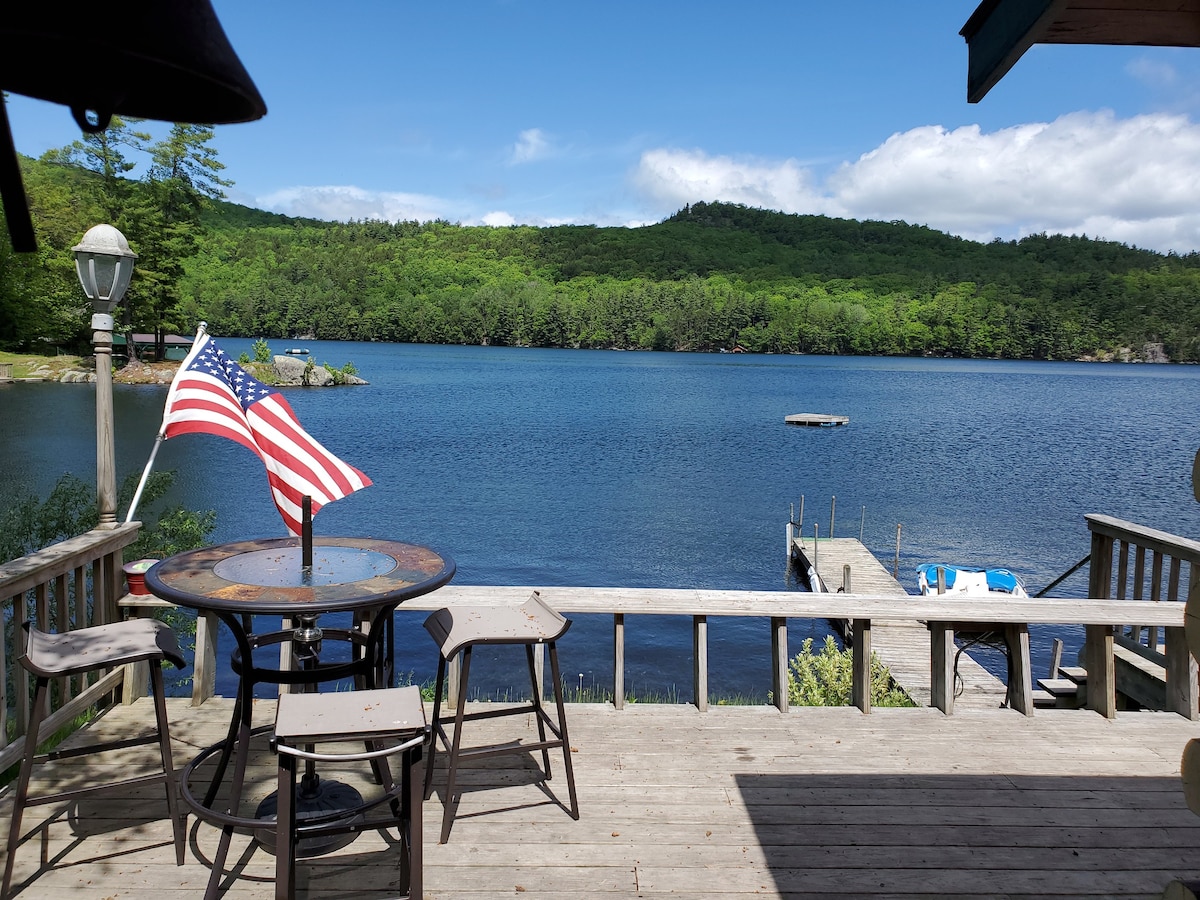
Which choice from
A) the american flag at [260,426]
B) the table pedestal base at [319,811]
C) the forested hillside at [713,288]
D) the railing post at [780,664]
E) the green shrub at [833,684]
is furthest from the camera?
the forested hillside at [713,288]

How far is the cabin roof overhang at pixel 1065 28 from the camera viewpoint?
70.5 inches

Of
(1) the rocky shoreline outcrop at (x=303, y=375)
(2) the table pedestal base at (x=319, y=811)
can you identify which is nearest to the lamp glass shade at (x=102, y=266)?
(2) the table pedestal base at (x=319, y=811)

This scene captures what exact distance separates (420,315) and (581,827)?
109m

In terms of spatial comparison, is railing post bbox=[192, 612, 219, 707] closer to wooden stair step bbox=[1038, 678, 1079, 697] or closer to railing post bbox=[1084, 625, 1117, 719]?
railing post bbox=[1084, 625, 1117, 719]

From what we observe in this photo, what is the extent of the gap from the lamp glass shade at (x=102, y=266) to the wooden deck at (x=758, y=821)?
2.22 m

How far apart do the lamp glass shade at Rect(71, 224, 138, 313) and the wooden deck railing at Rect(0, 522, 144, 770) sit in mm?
1363

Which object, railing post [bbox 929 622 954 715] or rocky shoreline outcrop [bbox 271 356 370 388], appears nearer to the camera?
railing post [bbox 929 622 954 715]

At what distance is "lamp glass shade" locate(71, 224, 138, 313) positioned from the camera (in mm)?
4812

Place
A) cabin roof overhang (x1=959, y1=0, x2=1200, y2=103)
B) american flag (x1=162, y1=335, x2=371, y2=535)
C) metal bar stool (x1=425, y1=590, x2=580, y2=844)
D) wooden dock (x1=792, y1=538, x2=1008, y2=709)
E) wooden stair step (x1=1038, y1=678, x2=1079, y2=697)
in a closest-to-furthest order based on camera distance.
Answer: cabin roof overhang (x1=959, y1=0, x2=1200, y2=103), metal bar stool (x1=425, y1=590, x2=580, y2=844), american flag (x1=162, y1=335, x2=371, y2=535), wooden stair step (x1=1038, y1=678, x2=1079, y2=697), wooden dock (x1=792, y1=538, x2=1008, y2=709)

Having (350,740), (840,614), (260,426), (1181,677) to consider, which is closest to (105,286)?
(260,426)

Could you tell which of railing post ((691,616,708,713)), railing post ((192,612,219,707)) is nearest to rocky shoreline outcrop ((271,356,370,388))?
railing post ((192,612,219,707))

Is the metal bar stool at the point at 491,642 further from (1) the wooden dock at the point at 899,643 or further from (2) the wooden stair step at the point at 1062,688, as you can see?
(2) the wooden stair step at the point at 1062,688

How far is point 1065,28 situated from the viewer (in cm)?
184

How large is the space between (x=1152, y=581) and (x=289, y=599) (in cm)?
413
